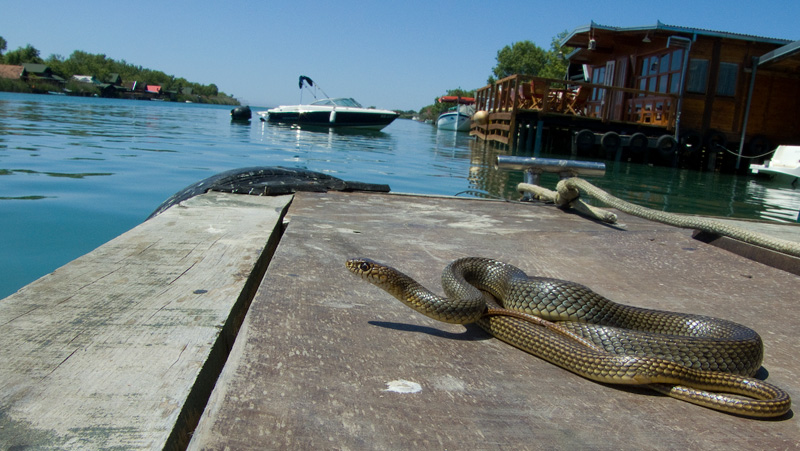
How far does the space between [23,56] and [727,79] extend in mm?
156957

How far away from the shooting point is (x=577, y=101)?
2344 cm

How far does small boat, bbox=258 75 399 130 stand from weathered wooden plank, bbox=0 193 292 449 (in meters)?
35.4

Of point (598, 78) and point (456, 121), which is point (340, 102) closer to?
point (456, 121)

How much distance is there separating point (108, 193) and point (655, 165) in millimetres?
20464

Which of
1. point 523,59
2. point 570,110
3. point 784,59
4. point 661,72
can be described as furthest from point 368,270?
point 523,59

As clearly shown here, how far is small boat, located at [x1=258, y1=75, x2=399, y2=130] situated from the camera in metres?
37.3

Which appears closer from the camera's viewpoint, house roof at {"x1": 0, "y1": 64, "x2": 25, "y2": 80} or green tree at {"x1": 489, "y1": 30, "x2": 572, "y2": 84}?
green tree at {"x1": 489, "y1": 30, "x2": 572, "y2": 84}

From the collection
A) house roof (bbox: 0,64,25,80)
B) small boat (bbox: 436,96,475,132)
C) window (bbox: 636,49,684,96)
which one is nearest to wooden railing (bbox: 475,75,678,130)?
window (bbox: 636,49,684,96)

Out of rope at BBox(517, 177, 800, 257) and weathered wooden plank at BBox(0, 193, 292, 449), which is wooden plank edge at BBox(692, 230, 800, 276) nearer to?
rope at BBox(517, 177, 800, 257)

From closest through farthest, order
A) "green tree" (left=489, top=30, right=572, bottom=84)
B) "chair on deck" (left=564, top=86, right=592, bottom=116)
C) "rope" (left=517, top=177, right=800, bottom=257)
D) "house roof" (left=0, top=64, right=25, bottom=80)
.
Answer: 1. "rope" (left=517, top=177, right=800, bottom=257)
2. "chair on deck" (left=564, top=86, right=592, bottom=116)
3. "green tree" (left=489, top=30, right=572, bottom=84)
4. "house roof" (left=0, top=64, right=25, bottom=80)

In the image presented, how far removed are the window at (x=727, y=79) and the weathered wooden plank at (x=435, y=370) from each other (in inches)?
881

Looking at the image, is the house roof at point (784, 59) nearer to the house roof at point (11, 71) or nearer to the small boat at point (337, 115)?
the small boat at point (337, 115)

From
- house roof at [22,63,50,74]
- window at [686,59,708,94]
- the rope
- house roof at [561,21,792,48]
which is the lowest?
the rope

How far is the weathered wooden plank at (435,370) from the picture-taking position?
1355 millimetres
